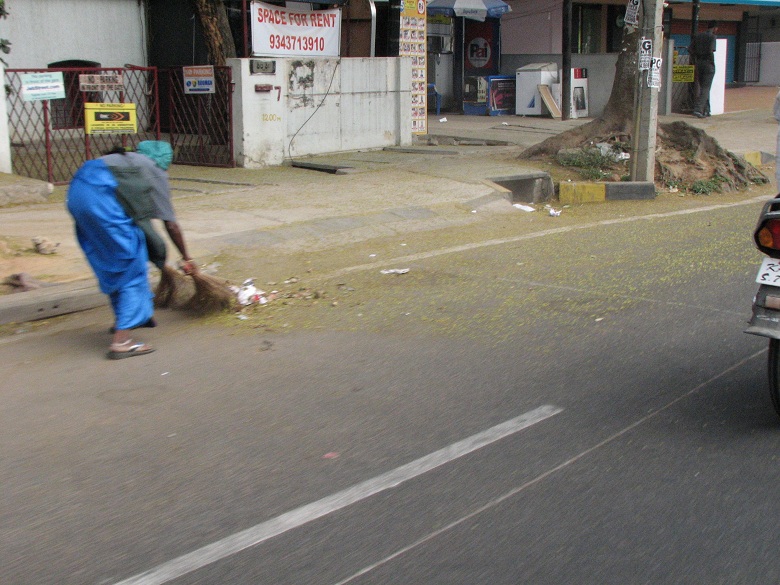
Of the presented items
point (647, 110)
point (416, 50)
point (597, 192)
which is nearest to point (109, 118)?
point (597, 192)

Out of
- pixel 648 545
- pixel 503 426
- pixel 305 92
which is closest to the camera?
pixel 648 545

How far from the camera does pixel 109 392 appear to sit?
5.34 meters

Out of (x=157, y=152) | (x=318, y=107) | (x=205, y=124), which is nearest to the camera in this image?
(x=157, y=152)

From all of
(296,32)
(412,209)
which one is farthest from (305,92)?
(412,209)

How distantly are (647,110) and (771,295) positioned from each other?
28.0 feet

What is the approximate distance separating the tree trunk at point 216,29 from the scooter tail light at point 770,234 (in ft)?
37.7

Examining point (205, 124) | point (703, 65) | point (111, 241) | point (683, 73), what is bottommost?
point (111, 241)

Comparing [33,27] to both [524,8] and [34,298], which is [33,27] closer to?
[34,298]

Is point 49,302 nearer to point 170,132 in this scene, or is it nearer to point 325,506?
point 325,506

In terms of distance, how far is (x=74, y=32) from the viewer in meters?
17.7

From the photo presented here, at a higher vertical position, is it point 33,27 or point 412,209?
point 33,27

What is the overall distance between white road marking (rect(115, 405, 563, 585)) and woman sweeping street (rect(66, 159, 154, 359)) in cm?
260

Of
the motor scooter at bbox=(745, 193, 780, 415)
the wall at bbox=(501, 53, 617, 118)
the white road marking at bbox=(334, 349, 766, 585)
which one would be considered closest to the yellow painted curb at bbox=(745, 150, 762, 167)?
the wall at bbox=(501, 53, 617, 118)

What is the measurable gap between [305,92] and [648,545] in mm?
12595
